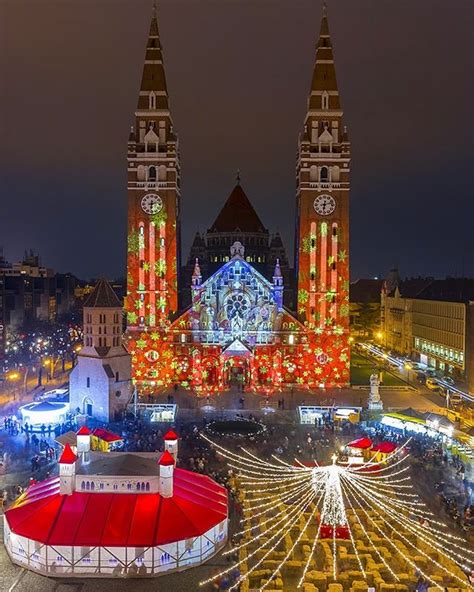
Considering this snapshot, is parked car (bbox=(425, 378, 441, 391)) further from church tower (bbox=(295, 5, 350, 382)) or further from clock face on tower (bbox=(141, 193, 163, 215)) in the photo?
clock face on tower (bbox=(141, 193, 163, 215))

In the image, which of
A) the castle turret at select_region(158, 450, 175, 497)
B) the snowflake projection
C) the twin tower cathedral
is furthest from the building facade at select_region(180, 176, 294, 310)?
the castle turret at select_region(158, 450, 175, 497)

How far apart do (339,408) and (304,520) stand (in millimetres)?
21116

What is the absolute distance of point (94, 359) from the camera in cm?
4997

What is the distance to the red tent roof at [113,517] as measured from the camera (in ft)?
80.1

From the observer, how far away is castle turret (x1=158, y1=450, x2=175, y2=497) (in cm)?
2645

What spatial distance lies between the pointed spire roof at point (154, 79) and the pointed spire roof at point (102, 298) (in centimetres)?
2276

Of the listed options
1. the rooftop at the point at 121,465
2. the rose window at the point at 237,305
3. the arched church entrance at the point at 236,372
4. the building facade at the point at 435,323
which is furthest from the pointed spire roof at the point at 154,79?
the rooftop at the point at 121,465

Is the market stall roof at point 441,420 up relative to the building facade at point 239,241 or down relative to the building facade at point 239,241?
down

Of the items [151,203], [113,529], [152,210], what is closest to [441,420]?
[113,529]

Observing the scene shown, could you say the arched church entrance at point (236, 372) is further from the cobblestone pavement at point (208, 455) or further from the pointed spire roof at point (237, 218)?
the pointed spire roof at point (237, 218)

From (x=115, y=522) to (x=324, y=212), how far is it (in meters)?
46.3

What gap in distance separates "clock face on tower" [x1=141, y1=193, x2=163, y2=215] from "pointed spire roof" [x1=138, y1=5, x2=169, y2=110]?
30.9 ft

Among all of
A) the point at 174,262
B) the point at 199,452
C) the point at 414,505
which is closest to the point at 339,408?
the point at 199,452

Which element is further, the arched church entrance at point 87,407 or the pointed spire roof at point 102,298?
the pointed spire roof at point 102,298
